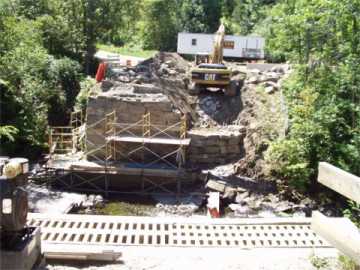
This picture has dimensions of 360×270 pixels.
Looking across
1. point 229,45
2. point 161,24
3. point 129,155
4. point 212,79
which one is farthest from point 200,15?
point 129,155

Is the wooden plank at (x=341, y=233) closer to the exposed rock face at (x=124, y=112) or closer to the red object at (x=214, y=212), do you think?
the red object at (x=214, y=212)

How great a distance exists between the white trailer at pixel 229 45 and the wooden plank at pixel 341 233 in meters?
27.7

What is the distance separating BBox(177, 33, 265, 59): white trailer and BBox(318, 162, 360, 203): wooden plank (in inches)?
1089

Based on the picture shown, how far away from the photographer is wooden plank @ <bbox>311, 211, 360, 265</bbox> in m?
2.65

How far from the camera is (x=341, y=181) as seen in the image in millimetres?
2756

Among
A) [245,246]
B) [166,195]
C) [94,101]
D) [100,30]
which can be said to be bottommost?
[166,195]

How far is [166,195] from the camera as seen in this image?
1345 cm

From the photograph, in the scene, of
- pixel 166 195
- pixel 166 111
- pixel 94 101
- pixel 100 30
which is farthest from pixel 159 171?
pixel 100 30

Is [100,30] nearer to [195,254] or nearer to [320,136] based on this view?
[320,136]

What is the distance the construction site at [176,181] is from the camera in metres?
6.00

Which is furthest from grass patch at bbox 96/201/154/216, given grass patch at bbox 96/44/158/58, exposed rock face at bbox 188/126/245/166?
grass patch at bbox 96/44/158/58

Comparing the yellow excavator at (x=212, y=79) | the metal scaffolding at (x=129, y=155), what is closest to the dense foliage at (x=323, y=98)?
the metal scaffolding at (x=129, y=155)

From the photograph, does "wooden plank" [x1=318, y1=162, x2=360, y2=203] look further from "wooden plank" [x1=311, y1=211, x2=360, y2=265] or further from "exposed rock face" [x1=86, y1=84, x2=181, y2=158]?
"exposed rock face" [x1=86, y1=84, x2=181, y2=158]

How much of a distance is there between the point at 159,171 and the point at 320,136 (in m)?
4.80
